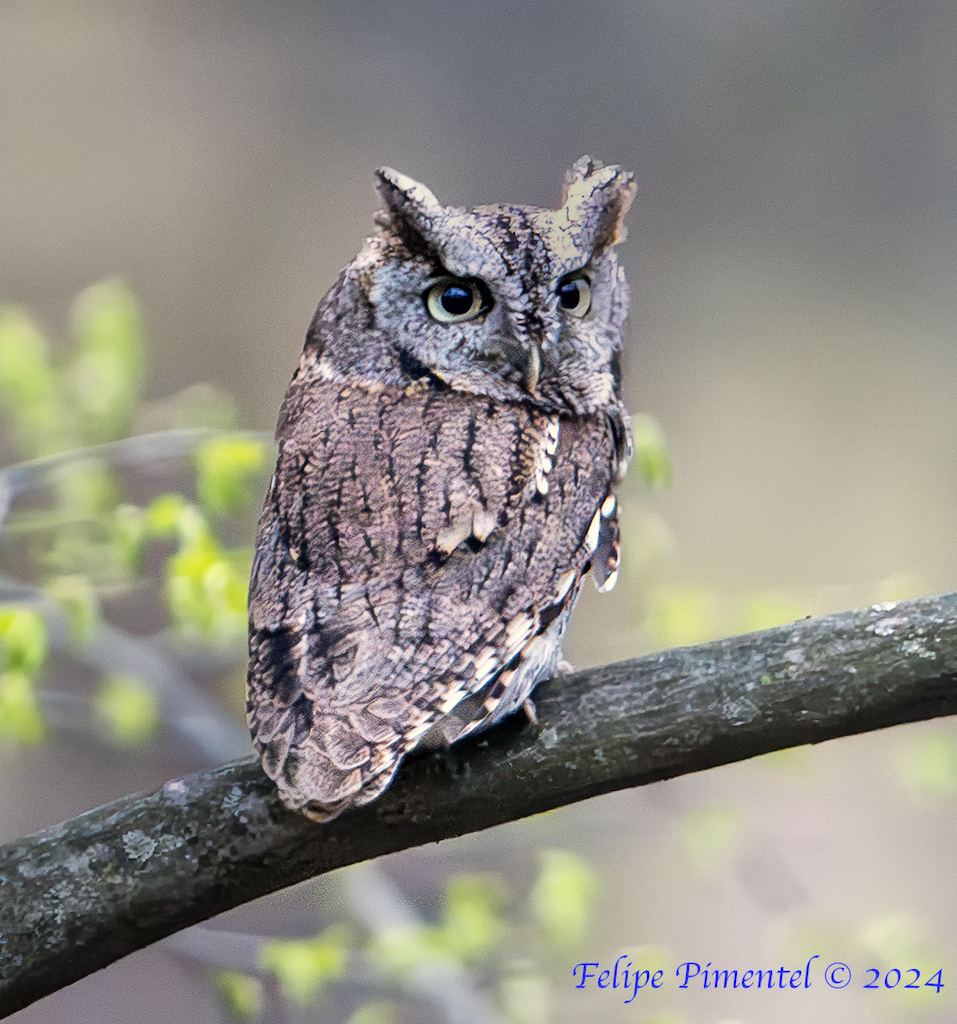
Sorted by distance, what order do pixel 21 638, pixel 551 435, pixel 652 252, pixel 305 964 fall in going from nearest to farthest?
pixel 551 435 < pixel 21 638 < pixel 305 964 < pixel 652 252

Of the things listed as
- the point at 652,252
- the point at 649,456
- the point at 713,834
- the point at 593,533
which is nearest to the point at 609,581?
the point at 593,533

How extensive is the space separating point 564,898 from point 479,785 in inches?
41.6

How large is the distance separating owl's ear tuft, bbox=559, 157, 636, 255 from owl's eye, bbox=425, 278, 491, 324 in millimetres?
158

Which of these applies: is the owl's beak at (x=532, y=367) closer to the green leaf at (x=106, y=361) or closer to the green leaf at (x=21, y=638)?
the green leaf at (x=21, y=638)

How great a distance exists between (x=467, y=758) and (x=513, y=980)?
3.94 ft

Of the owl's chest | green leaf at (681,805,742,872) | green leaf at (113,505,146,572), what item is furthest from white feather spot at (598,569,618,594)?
green leaf at (681,805,742,872)

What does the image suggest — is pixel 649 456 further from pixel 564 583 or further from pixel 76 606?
pixel 76 606

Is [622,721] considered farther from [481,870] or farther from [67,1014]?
[67,1014]

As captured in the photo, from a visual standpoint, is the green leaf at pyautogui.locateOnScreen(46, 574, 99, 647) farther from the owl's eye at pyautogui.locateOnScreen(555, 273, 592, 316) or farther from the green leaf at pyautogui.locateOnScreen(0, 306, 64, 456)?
the owl's eye at pyautogui.locateOnScreen(555, 273, 592, 316)

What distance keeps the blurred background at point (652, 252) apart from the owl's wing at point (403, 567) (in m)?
1.56

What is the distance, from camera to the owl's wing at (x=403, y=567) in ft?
3.52

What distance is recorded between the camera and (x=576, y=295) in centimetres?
148

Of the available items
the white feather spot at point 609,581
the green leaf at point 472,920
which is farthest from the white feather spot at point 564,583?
the green leaf at point 472,920

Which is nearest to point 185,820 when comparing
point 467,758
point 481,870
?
point 467,758
